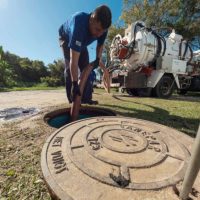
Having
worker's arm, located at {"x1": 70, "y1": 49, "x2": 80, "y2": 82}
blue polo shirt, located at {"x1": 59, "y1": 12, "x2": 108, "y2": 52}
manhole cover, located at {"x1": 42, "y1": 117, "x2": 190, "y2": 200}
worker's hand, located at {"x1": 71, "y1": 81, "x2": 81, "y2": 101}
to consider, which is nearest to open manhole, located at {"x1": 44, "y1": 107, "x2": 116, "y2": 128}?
worker's hand, located at {"x1": 71, "y1": 81, "x2": 81, "y2": 101}

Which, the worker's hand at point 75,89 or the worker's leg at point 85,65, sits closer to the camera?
the worker's hand at point 75,89

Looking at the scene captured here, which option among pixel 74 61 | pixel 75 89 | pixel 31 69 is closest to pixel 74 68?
pixel 74 61

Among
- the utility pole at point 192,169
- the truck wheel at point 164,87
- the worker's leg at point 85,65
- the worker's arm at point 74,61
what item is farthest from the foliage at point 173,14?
the utility pole at point 192,169

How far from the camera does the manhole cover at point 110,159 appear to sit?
102cm

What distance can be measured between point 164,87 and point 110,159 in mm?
6186

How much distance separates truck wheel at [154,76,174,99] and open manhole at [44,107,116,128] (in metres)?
3.87

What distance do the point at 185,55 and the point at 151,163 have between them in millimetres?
7438

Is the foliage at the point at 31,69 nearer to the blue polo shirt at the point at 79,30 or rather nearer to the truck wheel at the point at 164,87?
the truck wheel at the point at 164,87

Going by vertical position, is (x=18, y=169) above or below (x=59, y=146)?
below

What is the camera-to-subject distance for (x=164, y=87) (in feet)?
22.6

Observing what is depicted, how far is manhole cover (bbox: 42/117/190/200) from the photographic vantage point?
3.34 ft

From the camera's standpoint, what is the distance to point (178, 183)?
3.43ft

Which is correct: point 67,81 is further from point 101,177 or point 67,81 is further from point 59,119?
point 101,177

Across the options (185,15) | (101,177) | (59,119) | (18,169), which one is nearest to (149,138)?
(101,177)
